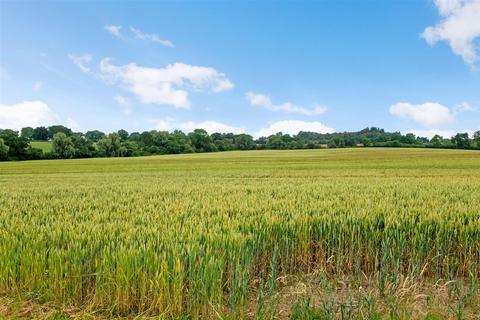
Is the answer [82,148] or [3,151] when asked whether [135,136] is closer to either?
[82,148]

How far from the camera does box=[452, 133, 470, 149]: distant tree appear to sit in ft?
335

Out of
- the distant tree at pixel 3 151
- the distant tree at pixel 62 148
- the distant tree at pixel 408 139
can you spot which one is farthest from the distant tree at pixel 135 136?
the distant tree at pixel 408 139

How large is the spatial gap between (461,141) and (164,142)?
10861cm

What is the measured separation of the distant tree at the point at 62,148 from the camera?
92.4m

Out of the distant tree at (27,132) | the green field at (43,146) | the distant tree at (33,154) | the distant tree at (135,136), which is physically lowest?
the distant tree at (33,154)

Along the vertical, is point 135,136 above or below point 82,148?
above

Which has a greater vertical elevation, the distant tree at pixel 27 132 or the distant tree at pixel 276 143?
the distant tree at pixel 27 132

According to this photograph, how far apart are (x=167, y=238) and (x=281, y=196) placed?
5.06 metres

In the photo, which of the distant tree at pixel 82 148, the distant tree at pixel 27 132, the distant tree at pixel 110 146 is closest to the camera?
the distant tree at pixel 82 148

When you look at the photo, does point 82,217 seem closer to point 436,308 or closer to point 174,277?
point 174,277

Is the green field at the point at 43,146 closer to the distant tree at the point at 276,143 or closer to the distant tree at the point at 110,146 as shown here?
the distant tree at the point at 110,146

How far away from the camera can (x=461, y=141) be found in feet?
348

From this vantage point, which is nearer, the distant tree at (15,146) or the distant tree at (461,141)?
the distant tree at (15,146)

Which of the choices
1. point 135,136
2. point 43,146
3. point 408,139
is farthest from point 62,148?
point 408,139
